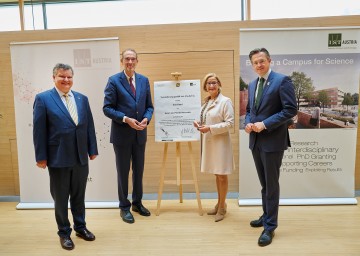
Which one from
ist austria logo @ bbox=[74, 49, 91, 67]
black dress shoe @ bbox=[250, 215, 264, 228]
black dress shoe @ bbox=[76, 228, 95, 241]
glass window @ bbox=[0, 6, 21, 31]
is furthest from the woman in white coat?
glass window @ bbox=[0, 6, 21, 31]

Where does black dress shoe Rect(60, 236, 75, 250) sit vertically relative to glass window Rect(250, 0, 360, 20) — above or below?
below

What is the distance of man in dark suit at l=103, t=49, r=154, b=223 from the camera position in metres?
3.31

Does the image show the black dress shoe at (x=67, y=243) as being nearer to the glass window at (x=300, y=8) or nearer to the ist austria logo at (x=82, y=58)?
the ist austria logo at (x=82, y=58)

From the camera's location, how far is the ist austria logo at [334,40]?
3.66m

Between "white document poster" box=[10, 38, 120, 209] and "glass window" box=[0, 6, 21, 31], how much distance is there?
989 mm

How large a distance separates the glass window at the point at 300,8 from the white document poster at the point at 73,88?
6.74 feet

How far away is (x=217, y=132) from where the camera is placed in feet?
10.6

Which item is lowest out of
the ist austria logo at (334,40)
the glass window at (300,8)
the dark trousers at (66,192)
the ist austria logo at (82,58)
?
the dark trousers at (66,192)

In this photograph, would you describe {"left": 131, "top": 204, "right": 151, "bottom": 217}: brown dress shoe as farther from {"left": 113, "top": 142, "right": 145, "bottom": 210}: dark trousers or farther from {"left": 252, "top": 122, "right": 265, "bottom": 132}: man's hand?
{"left": 252, "top": 122, "right": 265, "bottom": 132}: man's hand

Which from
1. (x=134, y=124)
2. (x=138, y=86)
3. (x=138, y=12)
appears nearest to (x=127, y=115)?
(x=134, y=124)

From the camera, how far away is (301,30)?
3.65 m

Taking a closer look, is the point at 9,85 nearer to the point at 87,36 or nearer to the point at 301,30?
the point at 87,36

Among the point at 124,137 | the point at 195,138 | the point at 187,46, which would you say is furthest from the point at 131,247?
the point at 187,46

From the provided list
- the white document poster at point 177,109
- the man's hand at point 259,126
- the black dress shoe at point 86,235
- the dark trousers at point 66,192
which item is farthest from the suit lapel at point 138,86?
the black dress shoe at point 86,235
